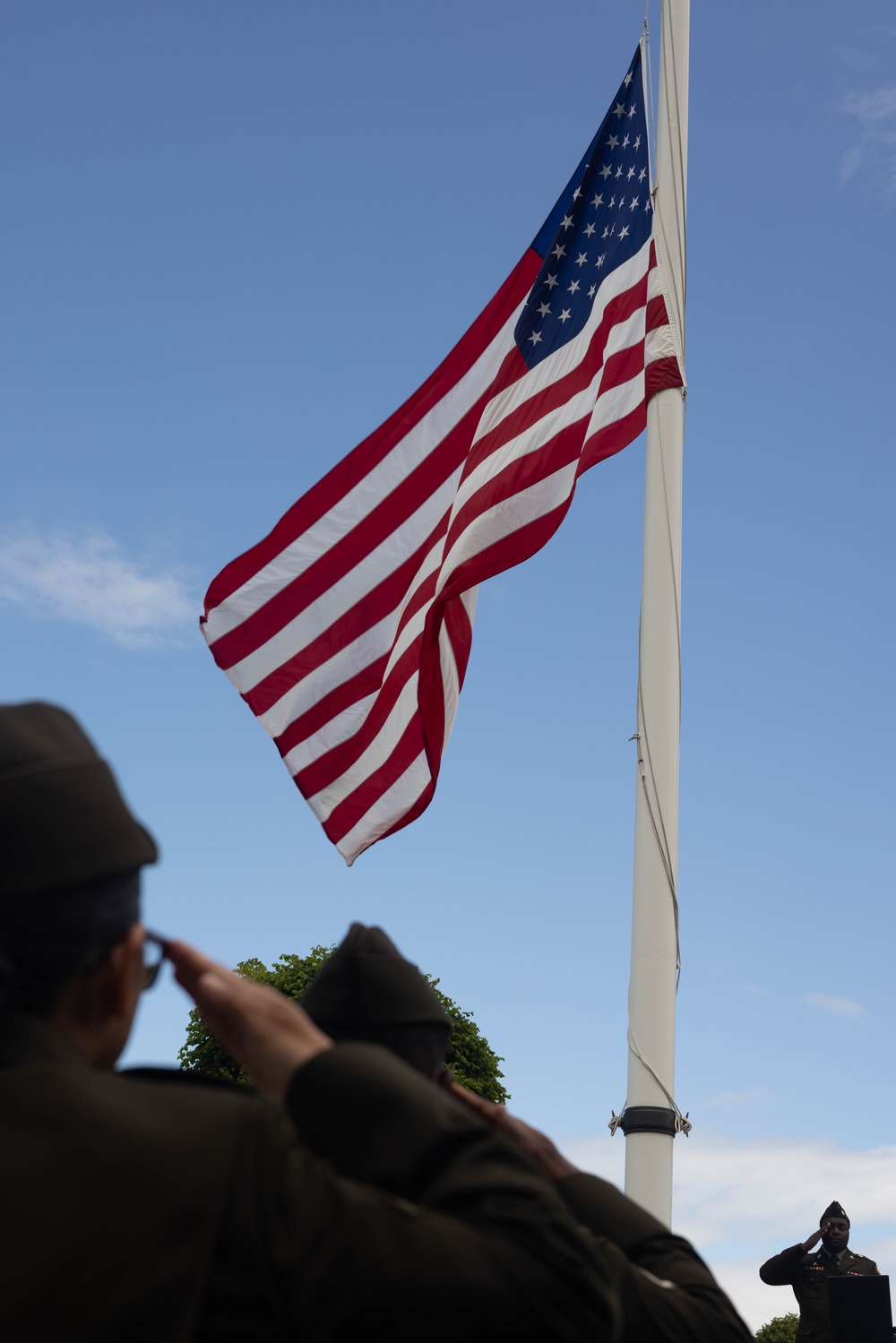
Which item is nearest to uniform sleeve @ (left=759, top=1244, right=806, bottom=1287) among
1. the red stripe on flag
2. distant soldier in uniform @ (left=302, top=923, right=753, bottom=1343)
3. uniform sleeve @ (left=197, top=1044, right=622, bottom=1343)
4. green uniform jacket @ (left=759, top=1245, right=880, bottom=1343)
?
green uniform jacket @ (left=759, top=1245, right=880, bottom=1343)

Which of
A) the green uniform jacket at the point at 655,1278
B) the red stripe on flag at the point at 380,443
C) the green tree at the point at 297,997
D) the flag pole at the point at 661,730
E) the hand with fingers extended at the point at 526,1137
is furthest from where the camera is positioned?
the green tree at the point at 297,997

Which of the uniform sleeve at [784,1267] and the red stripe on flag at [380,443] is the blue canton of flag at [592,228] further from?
the uniform sleeve at [784,1267]

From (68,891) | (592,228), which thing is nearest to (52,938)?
(68,891)

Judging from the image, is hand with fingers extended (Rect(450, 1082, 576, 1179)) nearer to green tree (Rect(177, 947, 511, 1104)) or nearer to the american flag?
the american flag

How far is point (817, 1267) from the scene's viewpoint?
10117 mm

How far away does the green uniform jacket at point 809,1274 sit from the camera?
10055 mm

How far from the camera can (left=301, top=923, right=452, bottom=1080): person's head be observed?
225 cm

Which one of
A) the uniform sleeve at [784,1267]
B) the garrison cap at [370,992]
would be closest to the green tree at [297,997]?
the uniform sleeve at [784,1267]

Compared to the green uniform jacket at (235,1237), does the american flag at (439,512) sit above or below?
above

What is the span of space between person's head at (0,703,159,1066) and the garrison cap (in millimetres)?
787

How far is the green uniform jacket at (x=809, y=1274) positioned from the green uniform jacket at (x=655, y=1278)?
888 cm

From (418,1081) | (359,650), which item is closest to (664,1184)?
(359,650)

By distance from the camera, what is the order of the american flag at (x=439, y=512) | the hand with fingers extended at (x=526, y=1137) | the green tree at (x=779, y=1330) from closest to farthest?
the hand with fingers extended at (x=526, y=1137), the american flag at (x=439, y=512), the green tree at (x=779, y=1330)

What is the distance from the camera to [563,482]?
7324mm
